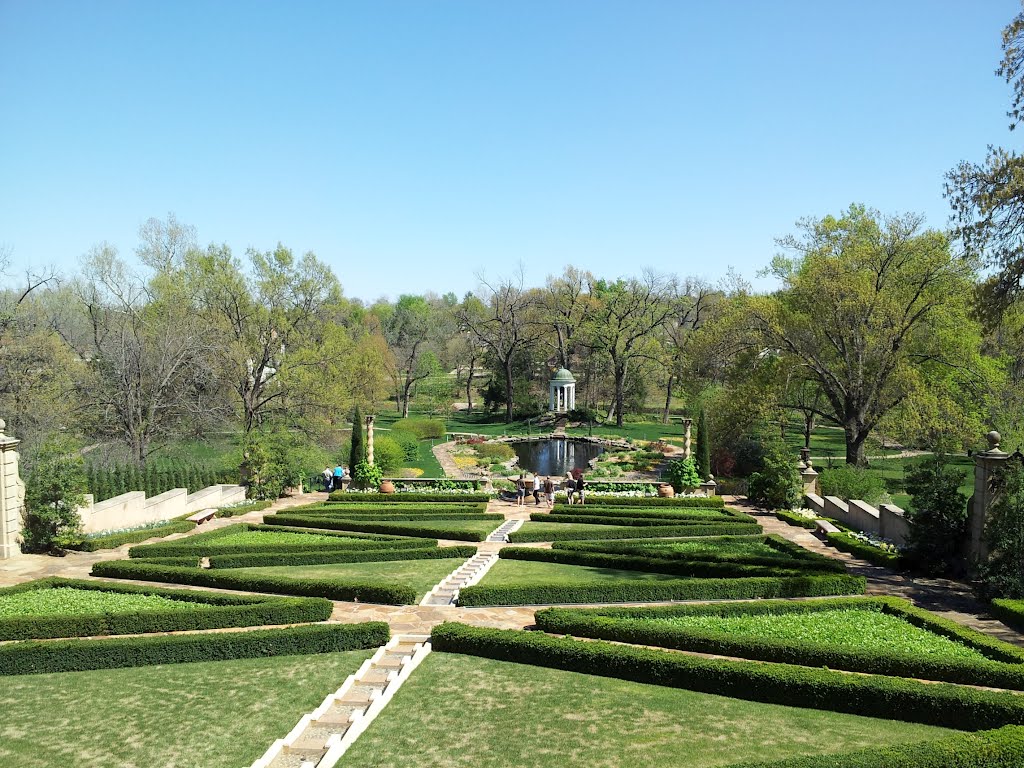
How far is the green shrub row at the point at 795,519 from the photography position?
Answer: 910 inches

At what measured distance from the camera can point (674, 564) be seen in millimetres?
16875

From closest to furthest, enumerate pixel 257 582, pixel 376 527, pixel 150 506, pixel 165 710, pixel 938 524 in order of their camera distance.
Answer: pixel 165 710 → pixel 257 582 → pixel 938 524 → pixel 376 527 → pixel 150 506

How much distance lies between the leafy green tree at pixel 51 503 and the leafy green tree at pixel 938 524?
20.1 metres

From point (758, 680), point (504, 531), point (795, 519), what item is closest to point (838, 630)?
point (758, 680)

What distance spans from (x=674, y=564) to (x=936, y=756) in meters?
9.66

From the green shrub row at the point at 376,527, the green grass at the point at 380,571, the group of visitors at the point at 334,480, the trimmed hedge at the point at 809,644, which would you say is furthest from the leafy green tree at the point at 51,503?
the trimmed hedge at the point at 809,644

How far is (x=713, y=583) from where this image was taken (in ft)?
48.6

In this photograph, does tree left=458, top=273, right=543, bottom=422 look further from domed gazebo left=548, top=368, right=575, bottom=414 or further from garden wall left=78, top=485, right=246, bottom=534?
garden wall left=78, top=485, right=246, bottom=534

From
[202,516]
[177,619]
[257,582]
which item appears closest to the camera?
[177,619]

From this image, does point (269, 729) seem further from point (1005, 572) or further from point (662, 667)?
point (1005, 572)

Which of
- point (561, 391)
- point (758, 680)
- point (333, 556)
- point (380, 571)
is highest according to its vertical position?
point (561, 391)

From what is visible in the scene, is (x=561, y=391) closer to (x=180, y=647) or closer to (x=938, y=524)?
(x=938, y=524)

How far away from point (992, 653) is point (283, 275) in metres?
35.6

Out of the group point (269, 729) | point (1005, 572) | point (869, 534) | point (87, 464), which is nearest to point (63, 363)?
point (87, 464)
